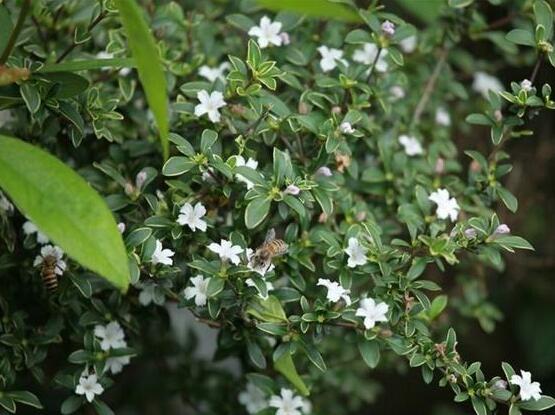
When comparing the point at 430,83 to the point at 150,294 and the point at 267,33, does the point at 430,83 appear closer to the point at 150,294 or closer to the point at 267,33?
the point at 267,33

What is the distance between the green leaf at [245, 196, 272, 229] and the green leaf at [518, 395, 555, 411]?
44 centimetres

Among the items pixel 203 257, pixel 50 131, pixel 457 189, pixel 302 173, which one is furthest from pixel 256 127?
pixel 457 189

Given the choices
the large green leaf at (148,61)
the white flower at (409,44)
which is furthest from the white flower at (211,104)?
the white flower at (409,44)

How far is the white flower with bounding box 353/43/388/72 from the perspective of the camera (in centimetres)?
151

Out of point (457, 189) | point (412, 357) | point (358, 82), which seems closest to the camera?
point (412, 357)

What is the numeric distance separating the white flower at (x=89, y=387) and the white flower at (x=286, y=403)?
27cm

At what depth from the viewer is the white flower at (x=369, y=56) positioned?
1.51 metres

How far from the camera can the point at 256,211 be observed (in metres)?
1.22

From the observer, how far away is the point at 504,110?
1.50 m

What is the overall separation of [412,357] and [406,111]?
1.91 feet

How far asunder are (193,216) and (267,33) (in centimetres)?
36

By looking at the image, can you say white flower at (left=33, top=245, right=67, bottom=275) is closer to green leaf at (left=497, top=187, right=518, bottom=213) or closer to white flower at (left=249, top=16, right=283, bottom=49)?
white flower at (left=249, top=16, right=283, bottom=49)

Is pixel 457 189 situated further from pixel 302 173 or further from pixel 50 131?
pixel 50 131

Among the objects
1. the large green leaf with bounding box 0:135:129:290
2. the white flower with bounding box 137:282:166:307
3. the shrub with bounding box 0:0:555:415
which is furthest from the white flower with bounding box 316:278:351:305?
the large green leaf with bounding box 0:135:129:290
